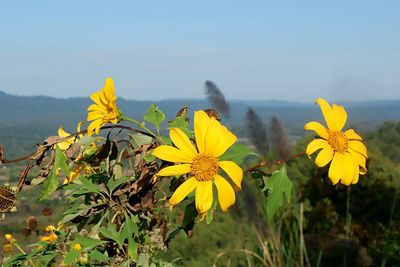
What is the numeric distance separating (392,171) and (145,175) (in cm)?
707

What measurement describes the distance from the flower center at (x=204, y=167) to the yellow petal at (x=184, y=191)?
2cm

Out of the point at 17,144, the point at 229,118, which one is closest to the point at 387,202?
the point at 229,118

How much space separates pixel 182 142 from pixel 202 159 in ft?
0.18

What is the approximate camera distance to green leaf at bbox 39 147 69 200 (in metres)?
1.32

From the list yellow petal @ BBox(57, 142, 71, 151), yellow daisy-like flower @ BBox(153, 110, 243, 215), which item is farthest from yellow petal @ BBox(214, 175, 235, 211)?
yellow petal @ BBox(57, 142, 71, 151)

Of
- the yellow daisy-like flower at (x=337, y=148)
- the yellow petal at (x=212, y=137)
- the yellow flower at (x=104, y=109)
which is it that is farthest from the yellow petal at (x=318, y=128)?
the yellow flower at (x=104, y=109)

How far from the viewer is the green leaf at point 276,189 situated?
4.09 ft

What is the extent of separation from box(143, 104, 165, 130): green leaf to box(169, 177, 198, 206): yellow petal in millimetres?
232

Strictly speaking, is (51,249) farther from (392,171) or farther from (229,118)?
(392,171)

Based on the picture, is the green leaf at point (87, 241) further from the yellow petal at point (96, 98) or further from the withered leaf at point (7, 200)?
the yellow petal at point (96, 98)

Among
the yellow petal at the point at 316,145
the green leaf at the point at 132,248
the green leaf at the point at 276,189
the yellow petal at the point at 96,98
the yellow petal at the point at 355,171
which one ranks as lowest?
the green leaf at the point at 132,248

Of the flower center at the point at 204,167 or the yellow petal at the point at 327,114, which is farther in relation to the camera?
the yellow petal at the point at 327,114

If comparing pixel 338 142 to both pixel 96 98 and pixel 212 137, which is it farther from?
pixel 96 98

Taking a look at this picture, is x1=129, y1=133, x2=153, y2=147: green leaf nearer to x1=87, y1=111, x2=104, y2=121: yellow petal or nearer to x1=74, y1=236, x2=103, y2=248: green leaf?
x1=87, y1=111, x2=104, y2=121: yellow petal
